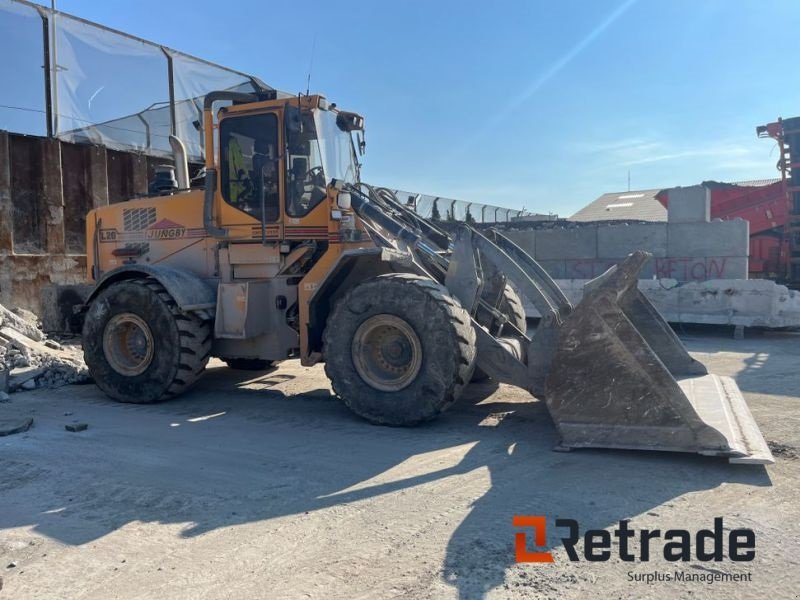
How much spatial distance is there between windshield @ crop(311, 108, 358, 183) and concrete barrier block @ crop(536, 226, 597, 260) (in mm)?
8899

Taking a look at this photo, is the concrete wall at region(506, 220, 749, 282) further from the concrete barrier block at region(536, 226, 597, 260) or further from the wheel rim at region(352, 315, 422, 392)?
the wheel rim at region(352, 315, 422, 392)

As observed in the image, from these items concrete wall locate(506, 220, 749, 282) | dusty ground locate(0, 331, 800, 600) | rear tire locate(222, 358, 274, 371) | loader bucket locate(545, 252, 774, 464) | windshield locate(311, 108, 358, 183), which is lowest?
dusty ground locate(0, 331, 800, 600)

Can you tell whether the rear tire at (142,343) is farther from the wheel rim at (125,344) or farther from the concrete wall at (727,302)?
the concrete wall at (727,302)

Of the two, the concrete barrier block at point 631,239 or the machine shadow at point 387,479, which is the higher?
the concrete barrier block at point 631,239

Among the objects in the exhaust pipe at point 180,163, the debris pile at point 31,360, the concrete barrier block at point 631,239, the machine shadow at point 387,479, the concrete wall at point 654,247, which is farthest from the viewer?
the concrete barrier block at point 631,239

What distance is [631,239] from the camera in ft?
46.1

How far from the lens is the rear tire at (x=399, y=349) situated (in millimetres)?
5410

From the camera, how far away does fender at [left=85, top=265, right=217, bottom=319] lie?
6793 mm

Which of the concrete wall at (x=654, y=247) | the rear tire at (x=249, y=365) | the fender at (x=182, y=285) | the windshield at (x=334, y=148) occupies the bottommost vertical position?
the rear tire at (x=249, y=365)

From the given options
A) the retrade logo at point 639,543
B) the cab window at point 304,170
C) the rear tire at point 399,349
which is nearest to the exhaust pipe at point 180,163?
the cab window at point 304,170

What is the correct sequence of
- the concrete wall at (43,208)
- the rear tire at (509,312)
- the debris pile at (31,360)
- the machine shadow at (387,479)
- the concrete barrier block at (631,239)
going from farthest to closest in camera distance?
1. the concrete barrier block at (631,239)
2. the concrete wall at (43,208)
3. the debris pile at (31,360)
4. the rear tire at (509,312)
5. the machine shadow at (387,479)

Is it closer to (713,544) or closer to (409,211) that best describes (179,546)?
(713,544)

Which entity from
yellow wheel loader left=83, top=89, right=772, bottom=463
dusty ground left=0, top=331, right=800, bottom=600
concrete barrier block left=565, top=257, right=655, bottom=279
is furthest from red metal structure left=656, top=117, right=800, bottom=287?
yellow wheel loader left=83, top=89, right=772, bottom=463

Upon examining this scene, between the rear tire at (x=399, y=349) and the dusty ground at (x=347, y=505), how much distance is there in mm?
269
